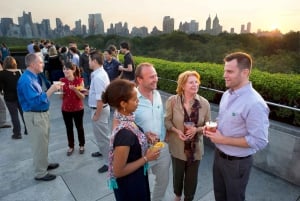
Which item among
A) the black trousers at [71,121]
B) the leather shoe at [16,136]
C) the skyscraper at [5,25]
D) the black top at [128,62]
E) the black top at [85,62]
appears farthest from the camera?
the skyscraper at [5,25]

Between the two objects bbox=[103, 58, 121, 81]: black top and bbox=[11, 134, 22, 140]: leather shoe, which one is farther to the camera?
bbox=[103, 58, 121, 81]: black top

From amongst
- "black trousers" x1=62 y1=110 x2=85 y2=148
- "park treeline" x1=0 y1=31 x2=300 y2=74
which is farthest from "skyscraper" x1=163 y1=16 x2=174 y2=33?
"black trousers" x1=62 y1=110 x2=85 y2=148

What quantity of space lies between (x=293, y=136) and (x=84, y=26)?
194 feet

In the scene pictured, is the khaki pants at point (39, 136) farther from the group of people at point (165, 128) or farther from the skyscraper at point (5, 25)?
the skyscraper at point (5, 25)

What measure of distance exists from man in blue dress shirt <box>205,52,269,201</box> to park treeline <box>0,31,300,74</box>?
17.2 metres

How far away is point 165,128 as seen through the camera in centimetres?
299

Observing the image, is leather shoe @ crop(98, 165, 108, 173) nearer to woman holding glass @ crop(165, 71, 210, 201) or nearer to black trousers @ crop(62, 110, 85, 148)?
black trousers @ crop(62, 110, 85, 148)

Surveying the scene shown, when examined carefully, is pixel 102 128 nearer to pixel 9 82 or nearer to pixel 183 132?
pixel 183 132

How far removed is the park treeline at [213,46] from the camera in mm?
20750

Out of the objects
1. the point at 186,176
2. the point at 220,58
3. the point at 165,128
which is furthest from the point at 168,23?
the point at 186,176

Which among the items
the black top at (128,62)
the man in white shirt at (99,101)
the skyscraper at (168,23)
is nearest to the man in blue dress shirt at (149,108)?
the man in white shirt at (99,101)

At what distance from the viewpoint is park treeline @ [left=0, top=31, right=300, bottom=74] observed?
2075 cm

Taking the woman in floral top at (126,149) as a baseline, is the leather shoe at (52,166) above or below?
below

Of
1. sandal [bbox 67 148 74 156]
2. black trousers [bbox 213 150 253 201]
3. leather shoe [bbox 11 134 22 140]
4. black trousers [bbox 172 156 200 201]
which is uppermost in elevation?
black trousers [bbox 213 150 253 201]
